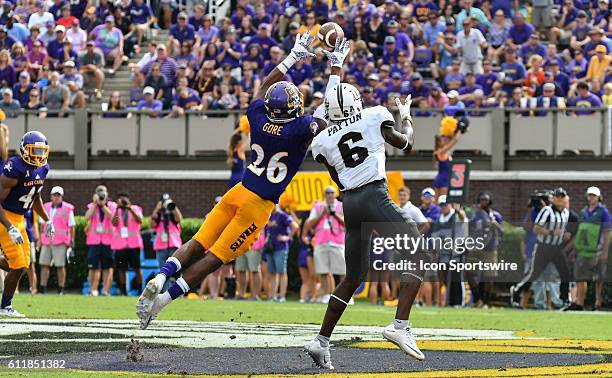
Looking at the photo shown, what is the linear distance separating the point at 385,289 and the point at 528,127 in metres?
4.61

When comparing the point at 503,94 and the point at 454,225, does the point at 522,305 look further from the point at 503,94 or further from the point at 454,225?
the point at 503,94

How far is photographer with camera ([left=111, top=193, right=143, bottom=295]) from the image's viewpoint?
69.8 feet

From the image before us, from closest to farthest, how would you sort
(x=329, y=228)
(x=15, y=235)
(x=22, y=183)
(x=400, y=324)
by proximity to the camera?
(x=400, y=324) < (x=15, y=235) < (x=22, y=183) < (x=329, y=228)

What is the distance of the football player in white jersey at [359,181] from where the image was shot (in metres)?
9.27

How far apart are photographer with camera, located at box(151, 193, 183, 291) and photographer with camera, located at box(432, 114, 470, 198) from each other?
4.21 meters

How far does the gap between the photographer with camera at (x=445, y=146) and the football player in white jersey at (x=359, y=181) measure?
10.3 metres

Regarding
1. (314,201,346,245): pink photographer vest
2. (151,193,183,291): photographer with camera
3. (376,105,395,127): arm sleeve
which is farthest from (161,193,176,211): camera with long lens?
(376,105,395,127): arm sleeve

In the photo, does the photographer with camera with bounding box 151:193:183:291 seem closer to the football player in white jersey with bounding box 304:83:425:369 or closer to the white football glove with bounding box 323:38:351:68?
the white football glove with bounding box 323:38:351:68

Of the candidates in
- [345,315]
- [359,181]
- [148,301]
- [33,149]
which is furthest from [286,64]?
[345,315]

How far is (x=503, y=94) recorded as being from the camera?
73.5 feet

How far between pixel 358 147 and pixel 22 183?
5264 millimetres

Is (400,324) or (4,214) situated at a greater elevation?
(4,214)

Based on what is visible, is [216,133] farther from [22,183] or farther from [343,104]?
[343,104]

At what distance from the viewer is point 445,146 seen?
2034 centimetres
